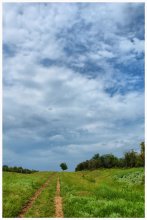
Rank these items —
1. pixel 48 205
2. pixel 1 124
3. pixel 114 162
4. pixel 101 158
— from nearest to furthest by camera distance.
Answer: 1. pixel 1 124
2. pixel 48 205
3. pixel 114 162
4. pixel 101 158

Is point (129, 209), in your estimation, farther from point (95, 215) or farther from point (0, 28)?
point (0, 28)

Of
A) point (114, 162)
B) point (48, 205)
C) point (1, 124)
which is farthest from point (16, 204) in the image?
point (114, 162)

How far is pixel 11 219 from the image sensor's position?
1948 centimetres

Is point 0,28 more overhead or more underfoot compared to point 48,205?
more overhead

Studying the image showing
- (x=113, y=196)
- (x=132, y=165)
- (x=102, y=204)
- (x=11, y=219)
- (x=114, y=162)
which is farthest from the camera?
(x=114, y=162)

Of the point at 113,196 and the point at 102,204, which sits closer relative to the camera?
the point at 102,204

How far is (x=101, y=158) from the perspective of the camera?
175875mm

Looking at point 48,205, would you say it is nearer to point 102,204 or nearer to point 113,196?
point 102,204

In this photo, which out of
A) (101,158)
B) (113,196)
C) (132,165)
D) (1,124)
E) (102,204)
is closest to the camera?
(1,124)

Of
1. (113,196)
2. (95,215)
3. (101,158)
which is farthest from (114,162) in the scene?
(95,215)

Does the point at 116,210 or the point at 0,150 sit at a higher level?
the point at 0,150

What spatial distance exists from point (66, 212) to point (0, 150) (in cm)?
522

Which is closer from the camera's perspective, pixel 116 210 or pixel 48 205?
pixel 116 210

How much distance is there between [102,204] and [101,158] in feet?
505
